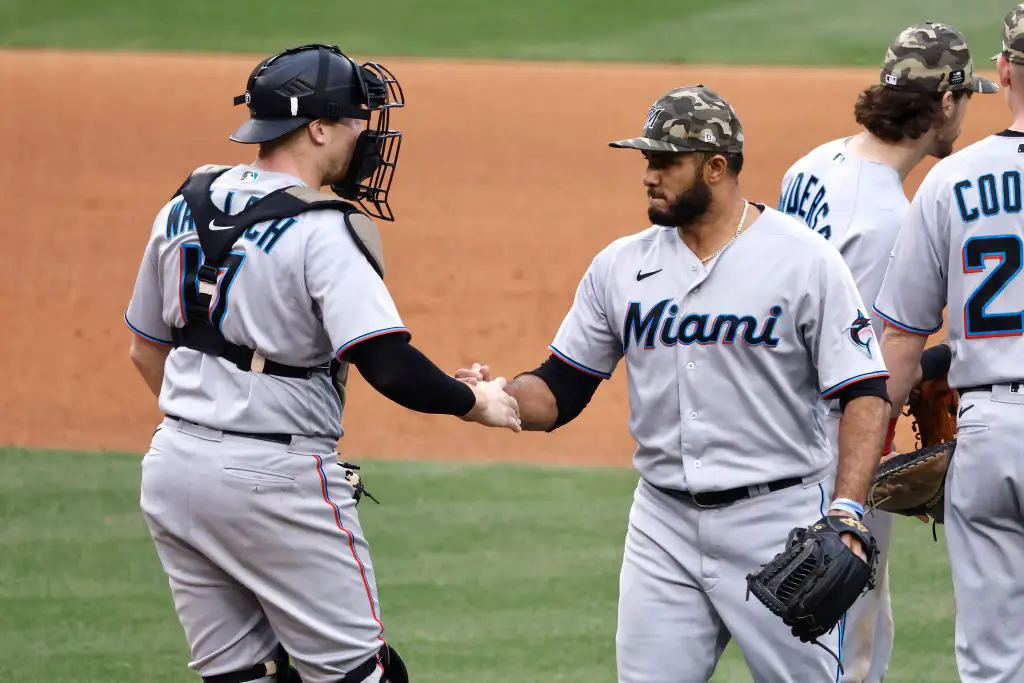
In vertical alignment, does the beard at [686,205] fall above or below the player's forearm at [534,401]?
above

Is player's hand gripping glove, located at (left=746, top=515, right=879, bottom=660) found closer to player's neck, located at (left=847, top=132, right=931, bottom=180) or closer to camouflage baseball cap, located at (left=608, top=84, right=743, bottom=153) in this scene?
camouflage baseball cap, located at (left=608, top=84, right=743, bottom=153)

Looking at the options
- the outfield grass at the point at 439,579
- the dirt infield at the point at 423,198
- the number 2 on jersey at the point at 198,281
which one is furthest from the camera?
the dirt infield at the point at 423,198

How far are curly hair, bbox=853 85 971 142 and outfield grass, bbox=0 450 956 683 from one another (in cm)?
219

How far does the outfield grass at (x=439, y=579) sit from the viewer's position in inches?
238

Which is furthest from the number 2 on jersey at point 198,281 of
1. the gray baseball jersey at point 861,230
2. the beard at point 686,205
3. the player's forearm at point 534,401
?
the gray baseball jersey at point 861,230

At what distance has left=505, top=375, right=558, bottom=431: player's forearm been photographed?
14.2 feet

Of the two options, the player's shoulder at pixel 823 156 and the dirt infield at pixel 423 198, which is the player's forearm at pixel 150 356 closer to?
the player's shoulder at pixel 823 156

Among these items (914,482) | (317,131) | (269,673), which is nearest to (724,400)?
(914,482)

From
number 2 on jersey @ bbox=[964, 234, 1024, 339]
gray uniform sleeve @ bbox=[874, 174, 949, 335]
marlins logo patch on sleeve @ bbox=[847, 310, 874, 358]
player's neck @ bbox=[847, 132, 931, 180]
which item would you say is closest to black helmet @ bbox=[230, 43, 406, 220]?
marlins logo patch on sleeve @ bbox=[847, 310, 874, 358]

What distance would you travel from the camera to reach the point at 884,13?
19250 millimetres

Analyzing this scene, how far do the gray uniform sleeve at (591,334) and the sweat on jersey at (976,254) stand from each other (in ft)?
2.98

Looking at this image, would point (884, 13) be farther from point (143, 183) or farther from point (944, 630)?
point (944, 630)

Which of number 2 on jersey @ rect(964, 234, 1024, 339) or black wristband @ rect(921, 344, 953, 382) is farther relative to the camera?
black wristband @ rect(921, 344, 953, 382)

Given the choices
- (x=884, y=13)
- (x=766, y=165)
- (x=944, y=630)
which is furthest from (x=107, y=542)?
(x=884, y=13)
